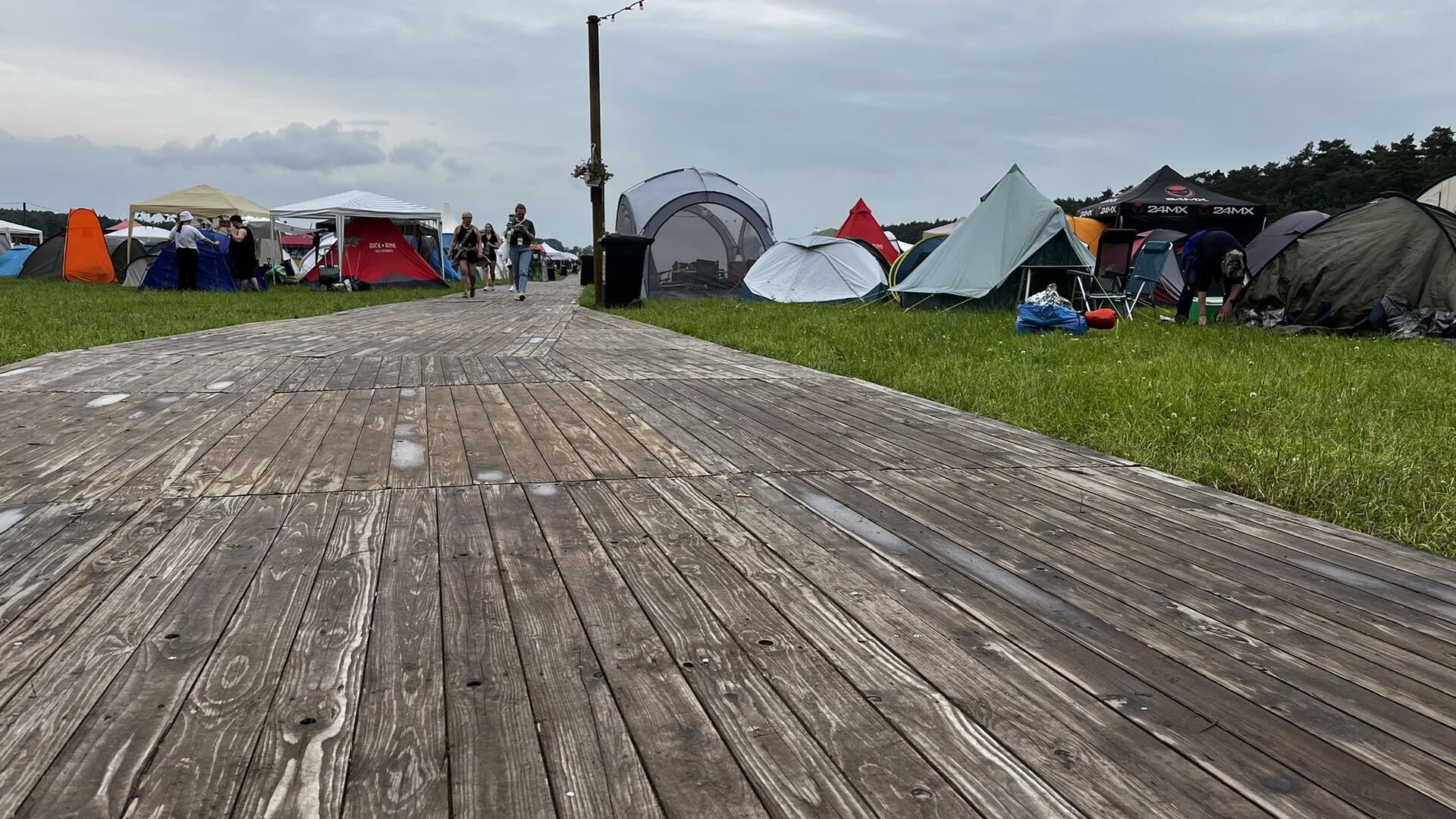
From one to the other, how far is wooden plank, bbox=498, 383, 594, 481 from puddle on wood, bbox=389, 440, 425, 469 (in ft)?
1.55

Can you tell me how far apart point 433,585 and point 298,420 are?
2.61 metres

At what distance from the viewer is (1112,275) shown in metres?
13.9

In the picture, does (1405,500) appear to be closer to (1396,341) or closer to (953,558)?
(953,558)

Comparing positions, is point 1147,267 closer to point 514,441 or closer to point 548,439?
point 548,439

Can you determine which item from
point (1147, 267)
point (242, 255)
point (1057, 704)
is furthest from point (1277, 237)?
point (242, 255)

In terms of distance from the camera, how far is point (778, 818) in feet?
4.66

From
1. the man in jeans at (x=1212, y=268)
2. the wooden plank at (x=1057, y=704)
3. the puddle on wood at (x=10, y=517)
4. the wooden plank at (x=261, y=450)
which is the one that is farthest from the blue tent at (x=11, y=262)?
the wooden plank at (x=1057, y=704)

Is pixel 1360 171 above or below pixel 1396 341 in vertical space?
above

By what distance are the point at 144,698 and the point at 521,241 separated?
1643 cm

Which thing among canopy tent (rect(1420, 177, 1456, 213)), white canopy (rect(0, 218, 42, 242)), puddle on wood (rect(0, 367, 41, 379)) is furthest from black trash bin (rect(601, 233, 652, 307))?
white canopy (rect(0, 218, 42, 242))

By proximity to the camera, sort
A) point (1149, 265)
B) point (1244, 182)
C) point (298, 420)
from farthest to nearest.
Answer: point (1244, 182) < point (1149, 265) < point (298, 420)

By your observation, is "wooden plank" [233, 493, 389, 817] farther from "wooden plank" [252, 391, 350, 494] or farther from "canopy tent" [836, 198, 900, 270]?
"canopy tent" [836, 198, 900, 270]

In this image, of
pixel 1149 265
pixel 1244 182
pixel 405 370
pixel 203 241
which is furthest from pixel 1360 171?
pixel 405 370

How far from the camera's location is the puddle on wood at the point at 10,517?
9.26 ft
